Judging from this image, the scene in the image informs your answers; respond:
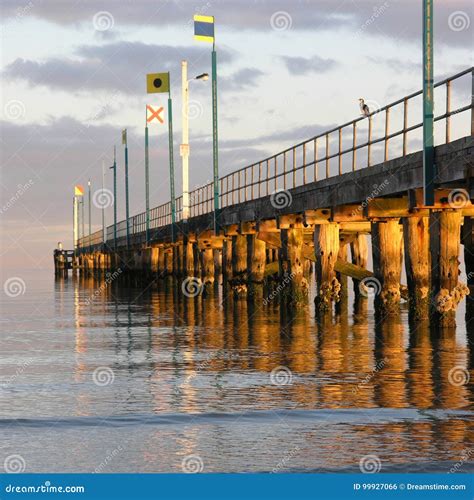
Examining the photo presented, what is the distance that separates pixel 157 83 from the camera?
201ft

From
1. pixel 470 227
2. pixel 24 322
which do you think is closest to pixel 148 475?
pixel 470 227

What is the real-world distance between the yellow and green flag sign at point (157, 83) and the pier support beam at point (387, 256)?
35.2 m

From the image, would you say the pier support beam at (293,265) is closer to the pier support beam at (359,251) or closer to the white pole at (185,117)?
the pier support beam at (359,251)

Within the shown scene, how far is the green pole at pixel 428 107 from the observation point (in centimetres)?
2116

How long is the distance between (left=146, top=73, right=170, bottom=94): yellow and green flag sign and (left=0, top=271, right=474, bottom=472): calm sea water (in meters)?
36.3

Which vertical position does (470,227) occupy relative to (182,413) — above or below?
above

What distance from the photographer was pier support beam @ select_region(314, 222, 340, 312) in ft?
100

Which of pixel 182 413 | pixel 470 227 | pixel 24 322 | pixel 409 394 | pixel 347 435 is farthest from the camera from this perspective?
pixel 24 322

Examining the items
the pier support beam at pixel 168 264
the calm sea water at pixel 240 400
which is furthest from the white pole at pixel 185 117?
the calm sea water at pixel 240 400

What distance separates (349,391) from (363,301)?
25956 millimetres

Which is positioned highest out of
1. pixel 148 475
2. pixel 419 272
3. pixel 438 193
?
pixel 438 193

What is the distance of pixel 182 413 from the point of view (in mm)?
12797

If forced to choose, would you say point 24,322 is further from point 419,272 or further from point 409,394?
point 409,394

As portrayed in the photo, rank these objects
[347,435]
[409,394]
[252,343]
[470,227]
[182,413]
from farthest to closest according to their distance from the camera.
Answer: [470,227]
[252,343]
[409,394]
[182,413]
[347,435]
